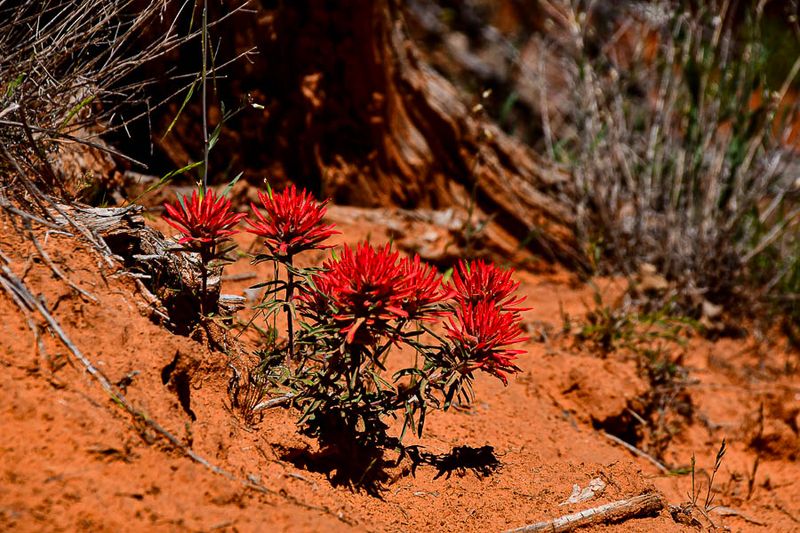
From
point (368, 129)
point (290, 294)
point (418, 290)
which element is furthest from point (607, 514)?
Result: point (368, 129)

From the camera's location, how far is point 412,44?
4.27 m

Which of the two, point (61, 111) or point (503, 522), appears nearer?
point (503, 522)

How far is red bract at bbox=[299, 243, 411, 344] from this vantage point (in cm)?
182

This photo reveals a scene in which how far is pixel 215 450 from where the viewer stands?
1910mm

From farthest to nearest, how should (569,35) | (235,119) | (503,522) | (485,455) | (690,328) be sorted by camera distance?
(569,35) → (690,328) → (235,119) → (485,455) → (503,522)

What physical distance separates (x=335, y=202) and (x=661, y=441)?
2.22 m

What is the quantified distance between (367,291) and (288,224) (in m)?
0.33

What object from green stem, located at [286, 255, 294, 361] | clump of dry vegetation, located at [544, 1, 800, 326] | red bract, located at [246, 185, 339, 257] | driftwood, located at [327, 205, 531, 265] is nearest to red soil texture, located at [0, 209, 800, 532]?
green stem, located at [286, 255, 294, 361]

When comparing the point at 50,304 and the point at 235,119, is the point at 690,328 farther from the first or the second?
the point at 50,304

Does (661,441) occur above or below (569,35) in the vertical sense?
below

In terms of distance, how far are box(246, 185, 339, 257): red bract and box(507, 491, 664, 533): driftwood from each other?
101 cm

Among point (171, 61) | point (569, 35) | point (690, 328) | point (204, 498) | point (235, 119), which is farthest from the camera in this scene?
point (569, 35)

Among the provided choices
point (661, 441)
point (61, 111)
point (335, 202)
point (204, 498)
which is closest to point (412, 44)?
point (335, 202)

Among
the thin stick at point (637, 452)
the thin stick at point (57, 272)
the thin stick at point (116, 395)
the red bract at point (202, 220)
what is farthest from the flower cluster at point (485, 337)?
the thin stick at point (637, 452)
